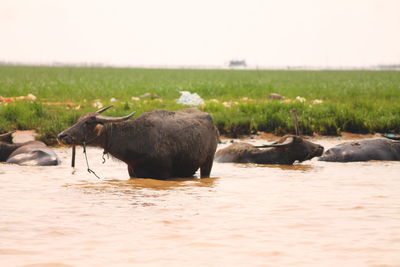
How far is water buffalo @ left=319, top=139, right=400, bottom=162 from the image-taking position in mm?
13352

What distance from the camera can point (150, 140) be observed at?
33.9ft

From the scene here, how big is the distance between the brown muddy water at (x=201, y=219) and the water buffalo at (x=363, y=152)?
1777 mm

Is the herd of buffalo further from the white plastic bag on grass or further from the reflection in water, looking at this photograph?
the white plastic bag on grass

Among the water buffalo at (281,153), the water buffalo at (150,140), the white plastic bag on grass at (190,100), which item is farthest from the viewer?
the white plastic bag on grass at (190,100)

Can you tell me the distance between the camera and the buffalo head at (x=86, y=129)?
9922 millimetres

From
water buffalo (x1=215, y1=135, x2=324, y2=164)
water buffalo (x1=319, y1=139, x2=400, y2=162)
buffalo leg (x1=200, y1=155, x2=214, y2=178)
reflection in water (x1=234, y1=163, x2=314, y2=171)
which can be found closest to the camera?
buffalo leg (x1=200, y1=155, x2=214, y2=178)

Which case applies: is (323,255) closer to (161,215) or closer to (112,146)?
(161,215)

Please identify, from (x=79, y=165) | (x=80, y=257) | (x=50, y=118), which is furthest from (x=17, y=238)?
(x=50, y=118)

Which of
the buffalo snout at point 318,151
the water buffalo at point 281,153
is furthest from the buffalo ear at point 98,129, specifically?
the buffalo snout at point 318,151

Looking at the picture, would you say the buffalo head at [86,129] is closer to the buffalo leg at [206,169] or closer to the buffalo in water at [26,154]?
the buffalo leg at [206,169]

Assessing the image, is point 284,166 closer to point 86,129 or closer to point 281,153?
point 281,153

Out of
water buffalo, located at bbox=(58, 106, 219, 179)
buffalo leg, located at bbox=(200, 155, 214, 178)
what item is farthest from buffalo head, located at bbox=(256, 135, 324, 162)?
water buffalo, located at bbox=(58, 106, 219, 179)

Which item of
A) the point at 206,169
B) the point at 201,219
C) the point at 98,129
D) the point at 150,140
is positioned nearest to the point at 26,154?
the point at 98,129

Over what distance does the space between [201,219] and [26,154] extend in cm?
587
